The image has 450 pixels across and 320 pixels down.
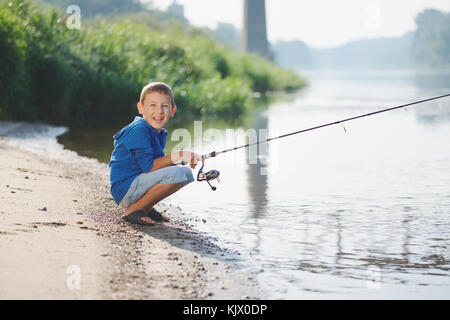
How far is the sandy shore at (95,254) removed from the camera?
13.5ft

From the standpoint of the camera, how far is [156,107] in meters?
5.55

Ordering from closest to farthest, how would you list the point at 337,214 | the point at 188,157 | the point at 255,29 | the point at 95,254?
the point at 95,254 → the point at 188,157 → the point at 337,214 → the point at 255,29

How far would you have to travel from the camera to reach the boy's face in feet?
18.2

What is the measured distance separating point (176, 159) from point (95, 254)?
1016 mm

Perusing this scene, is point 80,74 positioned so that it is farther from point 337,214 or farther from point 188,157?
point 188,157

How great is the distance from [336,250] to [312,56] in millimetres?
188206

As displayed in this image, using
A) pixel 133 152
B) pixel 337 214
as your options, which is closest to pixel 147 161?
pixel 133 152

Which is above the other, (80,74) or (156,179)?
(80,74)

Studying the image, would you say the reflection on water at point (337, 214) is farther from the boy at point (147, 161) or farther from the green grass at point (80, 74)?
the green grass at point (80, 74)

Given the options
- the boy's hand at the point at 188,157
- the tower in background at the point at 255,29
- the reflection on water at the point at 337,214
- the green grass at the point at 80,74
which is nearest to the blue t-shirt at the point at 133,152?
the boy's hand at the point at 188,157

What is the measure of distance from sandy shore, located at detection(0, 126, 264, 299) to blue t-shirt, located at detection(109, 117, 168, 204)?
33cm

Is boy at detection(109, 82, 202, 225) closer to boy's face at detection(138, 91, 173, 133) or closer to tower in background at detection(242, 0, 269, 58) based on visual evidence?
boy's face at detection(138, 91, 173, 133)
